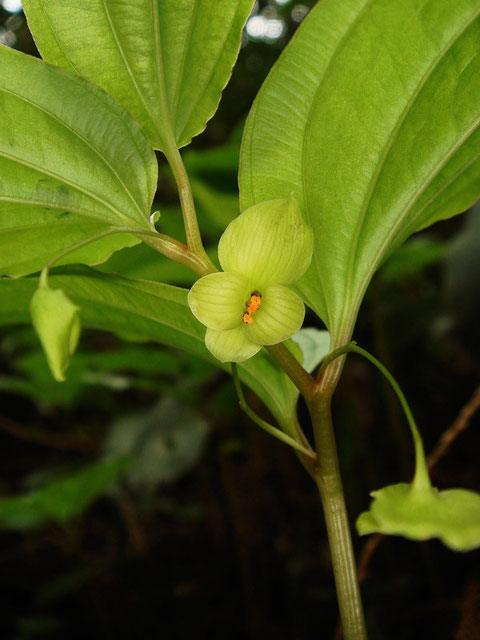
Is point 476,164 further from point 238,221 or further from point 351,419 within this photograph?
point 351,419

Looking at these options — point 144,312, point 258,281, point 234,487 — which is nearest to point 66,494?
point 234,487

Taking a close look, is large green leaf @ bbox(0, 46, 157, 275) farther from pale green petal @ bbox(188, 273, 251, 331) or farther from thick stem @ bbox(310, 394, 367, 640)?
thick stem @ bbox(310, 394, 367, 640)

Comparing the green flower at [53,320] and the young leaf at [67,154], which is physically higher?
the young leaf at [67,154]

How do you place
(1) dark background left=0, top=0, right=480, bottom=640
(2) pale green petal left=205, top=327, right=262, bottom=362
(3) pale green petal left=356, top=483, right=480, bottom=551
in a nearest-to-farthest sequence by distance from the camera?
1. (3) pale green petal left=356, top=483, right=480, bottom=551
2. (2) pale green petal left=205, top=327, right=262, bottom=362
3. (1) dark background left=0, top=0, right=480, bottom=640

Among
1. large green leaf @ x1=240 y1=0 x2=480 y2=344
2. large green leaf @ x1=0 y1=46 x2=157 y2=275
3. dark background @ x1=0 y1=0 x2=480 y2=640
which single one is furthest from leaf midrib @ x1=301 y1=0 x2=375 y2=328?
dark background @ x1=0 y1=0 x2=480 y2=640

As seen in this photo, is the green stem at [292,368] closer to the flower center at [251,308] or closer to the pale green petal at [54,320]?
the flower center at [251,308]

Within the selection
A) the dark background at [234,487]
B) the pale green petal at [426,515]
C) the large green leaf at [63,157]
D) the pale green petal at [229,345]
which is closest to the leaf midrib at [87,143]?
the large green leaf at [63,157]
